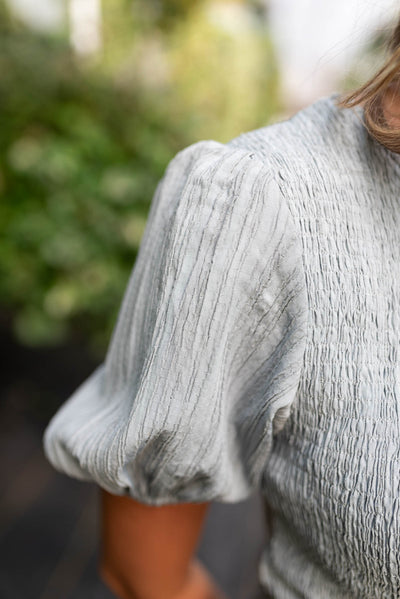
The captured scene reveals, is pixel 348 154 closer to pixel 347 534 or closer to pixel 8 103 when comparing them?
pixel 347 534

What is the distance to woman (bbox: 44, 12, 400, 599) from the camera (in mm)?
567

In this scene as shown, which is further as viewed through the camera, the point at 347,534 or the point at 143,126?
the point at 143,126

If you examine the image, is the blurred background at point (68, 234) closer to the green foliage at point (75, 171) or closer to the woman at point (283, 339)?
the green foliage at point (75, 171)

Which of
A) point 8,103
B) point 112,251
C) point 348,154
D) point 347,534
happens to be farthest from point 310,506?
point 8,103

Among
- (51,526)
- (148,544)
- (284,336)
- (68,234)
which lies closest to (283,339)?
(284,336)

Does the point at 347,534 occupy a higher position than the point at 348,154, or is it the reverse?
the point at 348,154

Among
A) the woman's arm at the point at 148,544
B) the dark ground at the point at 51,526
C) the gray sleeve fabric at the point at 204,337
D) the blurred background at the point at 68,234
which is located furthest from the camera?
→ the blurred background at the point at 68,234

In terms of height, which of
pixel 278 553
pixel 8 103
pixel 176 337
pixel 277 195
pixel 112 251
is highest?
pixel 8 103

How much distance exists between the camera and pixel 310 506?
0.63 m

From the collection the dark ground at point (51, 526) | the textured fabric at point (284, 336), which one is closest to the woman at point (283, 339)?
the textured fabric at point (284, 336)

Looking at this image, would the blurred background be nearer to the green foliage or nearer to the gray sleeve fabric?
the green foliage

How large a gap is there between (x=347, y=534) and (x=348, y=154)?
43cm

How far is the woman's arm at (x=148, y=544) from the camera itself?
2.47 ft

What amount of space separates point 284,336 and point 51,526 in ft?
7.69
